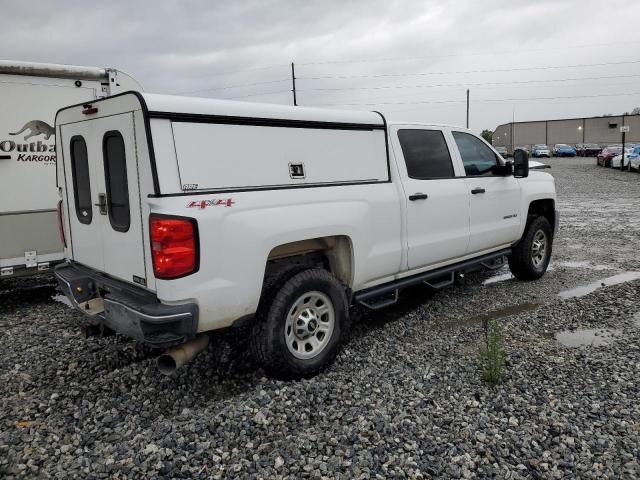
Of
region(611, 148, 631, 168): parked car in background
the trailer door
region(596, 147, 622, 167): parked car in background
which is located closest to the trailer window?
the trailer door

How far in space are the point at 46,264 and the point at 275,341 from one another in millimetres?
3789

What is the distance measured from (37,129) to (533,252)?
6338mm

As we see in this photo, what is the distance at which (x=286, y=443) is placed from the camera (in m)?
3.16

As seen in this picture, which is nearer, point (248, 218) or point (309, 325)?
point (248, 218)

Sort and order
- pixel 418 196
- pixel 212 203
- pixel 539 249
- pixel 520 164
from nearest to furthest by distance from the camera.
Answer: pixel 212 203 < pixel 418 196 < pixel 520 164 < pixel 539 249

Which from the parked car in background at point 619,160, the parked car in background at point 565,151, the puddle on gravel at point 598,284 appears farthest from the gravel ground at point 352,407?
the parked car in background at point 565,151

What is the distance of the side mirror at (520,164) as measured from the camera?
19.4 feet

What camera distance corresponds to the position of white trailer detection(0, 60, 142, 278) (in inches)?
233

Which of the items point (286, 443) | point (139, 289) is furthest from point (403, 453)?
point (139, 289)

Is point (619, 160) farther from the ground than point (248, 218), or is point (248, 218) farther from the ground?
point (619, 160)

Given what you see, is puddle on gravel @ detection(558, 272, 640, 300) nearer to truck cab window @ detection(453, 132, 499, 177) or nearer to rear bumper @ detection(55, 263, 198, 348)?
truck cab window @ detection(453, 132, 499, 177)

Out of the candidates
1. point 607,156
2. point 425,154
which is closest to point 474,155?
point 425,154

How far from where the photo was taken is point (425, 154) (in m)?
5.16

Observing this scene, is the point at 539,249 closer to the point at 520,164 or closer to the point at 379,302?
the point at 520,164
